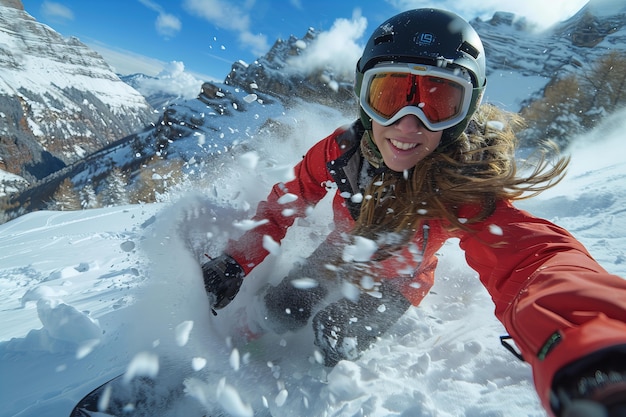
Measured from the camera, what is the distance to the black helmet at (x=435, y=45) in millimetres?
1944

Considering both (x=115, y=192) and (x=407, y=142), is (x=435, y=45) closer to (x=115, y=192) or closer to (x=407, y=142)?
(x=407, y=142)

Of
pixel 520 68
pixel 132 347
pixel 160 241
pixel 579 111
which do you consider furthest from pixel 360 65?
pixel 520 68

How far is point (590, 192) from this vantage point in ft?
18.2

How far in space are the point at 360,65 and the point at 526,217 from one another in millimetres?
1447

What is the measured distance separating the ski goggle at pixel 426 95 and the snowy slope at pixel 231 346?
5.15ft

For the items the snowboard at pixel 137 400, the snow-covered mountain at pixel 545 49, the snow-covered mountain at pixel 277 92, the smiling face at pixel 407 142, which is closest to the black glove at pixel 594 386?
the smiling face at pixel 407 142

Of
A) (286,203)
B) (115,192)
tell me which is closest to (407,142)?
(286,203)

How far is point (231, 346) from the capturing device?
8.05 feet

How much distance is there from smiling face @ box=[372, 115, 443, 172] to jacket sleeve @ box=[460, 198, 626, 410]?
591mm

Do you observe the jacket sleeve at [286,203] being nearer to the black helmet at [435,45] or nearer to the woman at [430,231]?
the woman at [430,231]

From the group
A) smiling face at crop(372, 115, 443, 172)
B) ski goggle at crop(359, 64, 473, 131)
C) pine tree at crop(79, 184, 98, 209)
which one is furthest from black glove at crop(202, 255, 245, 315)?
pine tree at crop(79, 184, 98, 209)

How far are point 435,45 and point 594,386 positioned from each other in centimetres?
183

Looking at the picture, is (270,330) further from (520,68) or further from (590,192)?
(520,68)

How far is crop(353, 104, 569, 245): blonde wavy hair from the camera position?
72.8 inches
